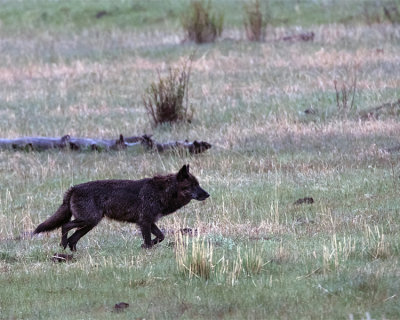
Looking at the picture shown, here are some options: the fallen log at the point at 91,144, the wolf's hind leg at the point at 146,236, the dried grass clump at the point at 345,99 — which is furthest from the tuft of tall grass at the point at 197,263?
the dried grass clump at the point at 345,99

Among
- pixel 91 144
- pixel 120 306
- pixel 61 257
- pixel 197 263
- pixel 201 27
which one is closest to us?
pixel 120 306

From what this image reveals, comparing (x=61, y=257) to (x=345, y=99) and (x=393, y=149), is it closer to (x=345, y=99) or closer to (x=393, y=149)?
(x=393, y=149)

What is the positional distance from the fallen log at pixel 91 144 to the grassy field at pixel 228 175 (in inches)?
7.6

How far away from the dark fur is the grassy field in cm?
26

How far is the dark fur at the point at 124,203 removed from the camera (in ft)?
30.8

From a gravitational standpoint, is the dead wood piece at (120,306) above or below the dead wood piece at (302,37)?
above

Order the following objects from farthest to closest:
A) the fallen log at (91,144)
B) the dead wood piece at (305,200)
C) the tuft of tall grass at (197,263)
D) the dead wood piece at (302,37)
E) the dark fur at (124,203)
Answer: the dead wood piece at (302,37), the fallen log at (91,144), the dead wood piece at (305,200), the dark fur at (124,203), the tuft of tall grass at (197,263)

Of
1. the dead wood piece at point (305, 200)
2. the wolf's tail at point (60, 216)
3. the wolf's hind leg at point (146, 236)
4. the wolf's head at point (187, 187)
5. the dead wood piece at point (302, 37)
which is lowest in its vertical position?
the dead wood piece at point (302, 37)

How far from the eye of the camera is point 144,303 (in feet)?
23.6

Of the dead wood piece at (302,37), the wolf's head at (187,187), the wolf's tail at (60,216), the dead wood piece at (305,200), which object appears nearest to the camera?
the wolf's tail at (60,216)

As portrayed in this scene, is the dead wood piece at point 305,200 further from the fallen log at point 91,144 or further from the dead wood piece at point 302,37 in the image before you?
the dead wood piece at point 302,37

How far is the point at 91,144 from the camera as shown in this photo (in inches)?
613

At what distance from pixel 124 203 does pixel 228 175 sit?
400 cm

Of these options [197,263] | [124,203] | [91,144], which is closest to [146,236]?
[124,203]
